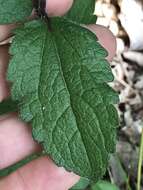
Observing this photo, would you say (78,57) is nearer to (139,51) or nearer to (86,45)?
(86,45)

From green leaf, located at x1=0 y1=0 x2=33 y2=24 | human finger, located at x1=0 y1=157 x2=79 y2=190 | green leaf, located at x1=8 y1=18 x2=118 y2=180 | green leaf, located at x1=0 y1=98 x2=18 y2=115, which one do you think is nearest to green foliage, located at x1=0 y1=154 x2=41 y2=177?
human finger, located at x1=0 y1=157 x2=79 y2=190

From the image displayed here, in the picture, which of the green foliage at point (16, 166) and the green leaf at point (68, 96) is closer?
A: the green leaf at point (68, 96)

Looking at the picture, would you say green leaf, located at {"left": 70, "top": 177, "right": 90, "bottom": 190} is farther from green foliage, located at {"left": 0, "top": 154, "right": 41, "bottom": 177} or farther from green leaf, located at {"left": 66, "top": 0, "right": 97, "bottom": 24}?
green leaf, located at {"left": 66, "top": 0, "right": 97, "bottom": 24}

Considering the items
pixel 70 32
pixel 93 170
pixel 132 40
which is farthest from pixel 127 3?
pixel 93 170

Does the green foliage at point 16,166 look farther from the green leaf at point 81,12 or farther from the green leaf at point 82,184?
the green leaf at point 81,12

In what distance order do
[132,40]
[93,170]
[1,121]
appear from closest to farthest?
[93,170] < [1,121] < [132,40]

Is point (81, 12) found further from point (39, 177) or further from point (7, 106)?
point (39, 177)

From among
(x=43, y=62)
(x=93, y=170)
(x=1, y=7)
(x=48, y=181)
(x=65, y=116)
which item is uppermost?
(x=1, y=7)

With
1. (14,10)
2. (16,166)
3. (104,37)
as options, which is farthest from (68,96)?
(16,166)

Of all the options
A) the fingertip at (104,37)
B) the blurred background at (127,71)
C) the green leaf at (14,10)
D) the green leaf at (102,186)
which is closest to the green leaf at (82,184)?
the green leaf at (102,186)
